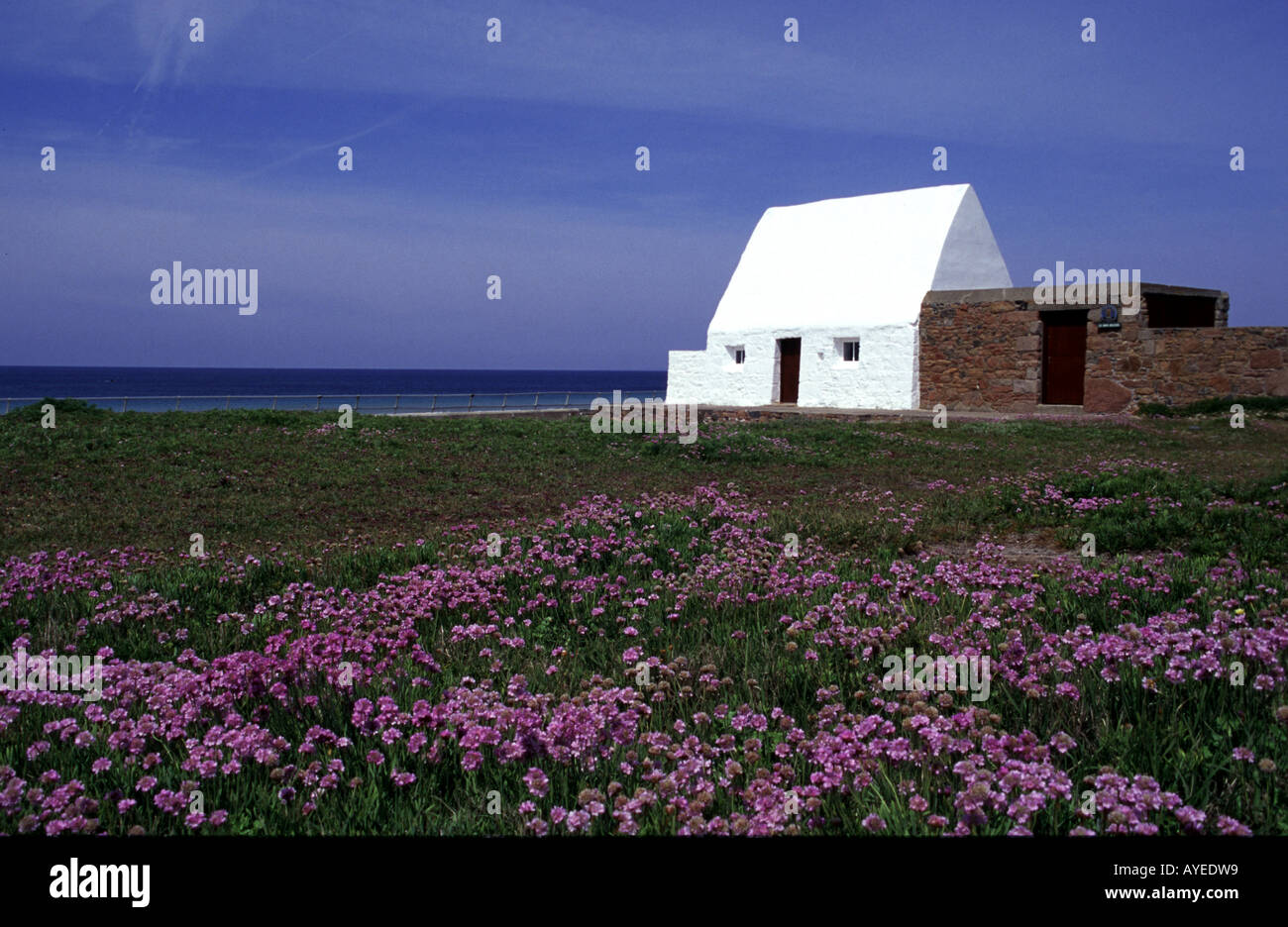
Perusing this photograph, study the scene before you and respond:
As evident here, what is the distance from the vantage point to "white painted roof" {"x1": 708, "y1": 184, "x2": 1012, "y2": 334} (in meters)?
29.3

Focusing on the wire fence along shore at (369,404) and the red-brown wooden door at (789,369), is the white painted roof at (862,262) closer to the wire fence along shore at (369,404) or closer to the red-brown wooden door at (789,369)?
the red-brown wooden door at (789,369)

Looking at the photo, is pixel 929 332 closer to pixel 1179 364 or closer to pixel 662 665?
pixel 1179 364

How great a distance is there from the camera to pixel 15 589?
19.6 feet

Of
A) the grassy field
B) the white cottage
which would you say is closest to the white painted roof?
the white cottage

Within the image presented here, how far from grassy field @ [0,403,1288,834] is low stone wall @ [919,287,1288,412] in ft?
53.6

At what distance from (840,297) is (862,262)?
145 cm

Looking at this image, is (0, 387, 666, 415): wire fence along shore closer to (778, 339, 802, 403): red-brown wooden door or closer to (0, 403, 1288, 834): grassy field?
(778, 339, 802, 403): red-brown wooden door

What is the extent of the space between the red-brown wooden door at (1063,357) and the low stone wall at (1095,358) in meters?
0.33

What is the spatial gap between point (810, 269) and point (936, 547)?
2515 centimetres

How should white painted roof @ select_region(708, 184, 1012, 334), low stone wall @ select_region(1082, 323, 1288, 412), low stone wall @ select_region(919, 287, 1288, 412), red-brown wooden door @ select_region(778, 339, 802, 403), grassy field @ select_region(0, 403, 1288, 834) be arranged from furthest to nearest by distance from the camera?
red-brown wooden door @ select_region(778, 339, 802, 403) < white painted roof @ select_region(708, 184, 1012, 334) < low stone wall @ select_region(919, 287, 1288, 412) < low stone wall @ select_region(1082, 323, 1288, 412) < grassy field @ select_region(0, 403, 1288, 834)

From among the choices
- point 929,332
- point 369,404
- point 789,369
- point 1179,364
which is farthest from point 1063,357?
point 369,404

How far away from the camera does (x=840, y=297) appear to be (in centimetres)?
3047

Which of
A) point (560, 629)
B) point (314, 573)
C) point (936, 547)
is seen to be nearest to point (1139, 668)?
point (560, 629)
